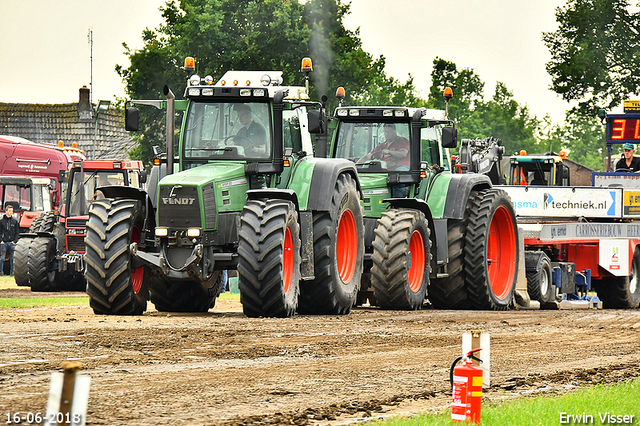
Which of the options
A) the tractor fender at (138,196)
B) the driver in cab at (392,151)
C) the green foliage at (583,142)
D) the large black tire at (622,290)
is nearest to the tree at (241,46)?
the large black tire at (622,290)

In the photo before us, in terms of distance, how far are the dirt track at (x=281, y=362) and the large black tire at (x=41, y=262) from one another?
30.5 feet

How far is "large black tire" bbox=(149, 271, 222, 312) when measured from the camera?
47.8 ft

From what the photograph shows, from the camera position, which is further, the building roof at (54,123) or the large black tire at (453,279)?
the building roof at (54,123)

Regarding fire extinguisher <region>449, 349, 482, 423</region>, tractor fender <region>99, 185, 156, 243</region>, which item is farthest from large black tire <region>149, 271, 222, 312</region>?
fire extinguisher <region>449, 349, 482, 423</region>

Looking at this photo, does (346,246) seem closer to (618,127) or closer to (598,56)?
(618,127)

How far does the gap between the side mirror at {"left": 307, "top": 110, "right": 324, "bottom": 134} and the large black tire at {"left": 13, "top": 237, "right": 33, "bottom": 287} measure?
11.9 metres

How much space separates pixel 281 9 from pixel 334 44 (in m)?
3.25

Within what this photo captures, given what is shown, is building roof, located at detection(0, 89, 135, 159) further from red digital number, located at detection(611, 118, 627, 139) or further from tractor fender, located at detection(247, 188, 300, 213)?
tractor fender, located at detection(247, 188, 300, 213)

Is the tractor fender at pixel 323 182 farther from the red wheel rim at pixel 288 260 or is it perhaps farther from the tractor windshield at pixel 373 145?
the tractor windshield at pixel 373 145

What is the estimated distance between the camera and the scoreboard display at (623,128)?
23.5 m

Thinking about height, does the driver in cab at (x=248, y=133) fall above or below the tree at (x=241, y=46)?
below

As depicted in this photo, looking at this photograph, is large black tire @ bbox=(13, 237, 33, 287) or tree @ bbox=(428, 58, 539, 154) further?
tree @ bbox=(428, 58, 539, 154)

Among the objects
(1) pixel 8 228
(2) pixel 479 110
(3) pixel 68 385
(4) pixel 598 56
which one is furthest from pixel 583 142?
(3) pixel 68 385

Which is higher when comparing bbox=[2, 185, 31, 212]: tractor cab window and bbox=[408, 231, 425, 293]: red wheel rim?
bbox=[2, 185, 31, 212]: tractor cab window
